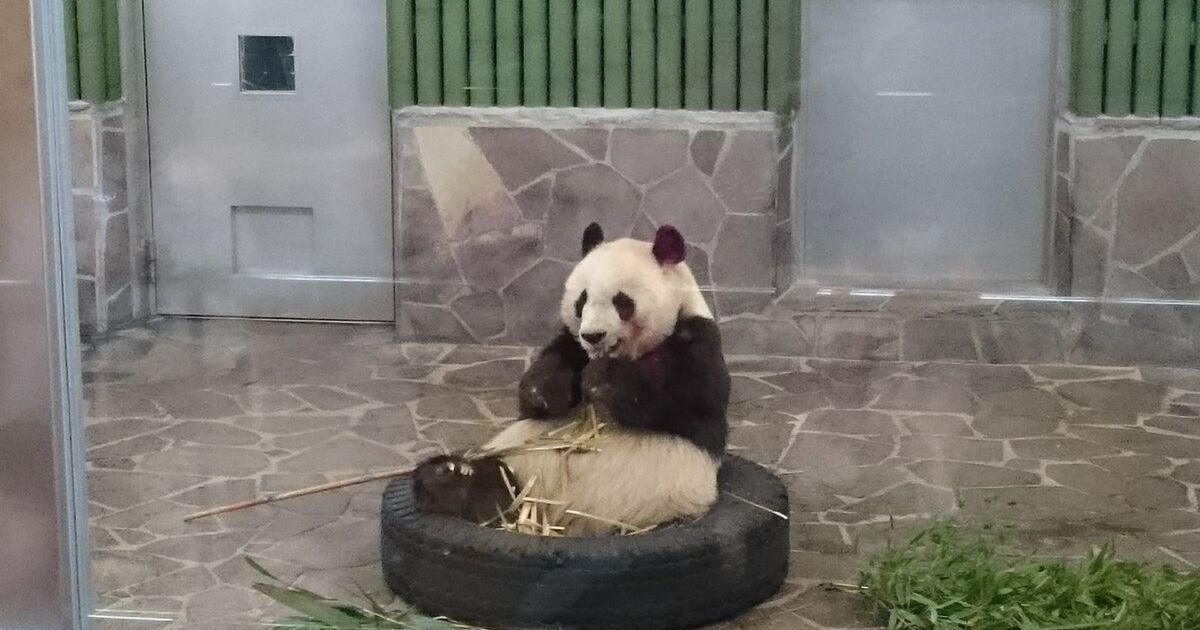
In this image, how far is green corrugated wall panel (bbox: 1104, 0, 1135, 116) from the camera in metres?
2.85

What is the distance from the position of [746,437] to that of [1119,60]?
1.07m

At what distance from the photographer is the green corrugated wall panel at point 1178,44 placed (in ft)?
9.39

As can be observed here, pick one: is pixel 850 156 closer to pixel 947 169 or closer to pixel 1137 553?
pixel 947 169

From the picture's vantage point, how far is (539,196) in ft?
9.89

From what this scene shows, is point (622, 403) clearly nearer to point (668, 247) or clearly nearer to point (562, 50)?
point (668, 247)

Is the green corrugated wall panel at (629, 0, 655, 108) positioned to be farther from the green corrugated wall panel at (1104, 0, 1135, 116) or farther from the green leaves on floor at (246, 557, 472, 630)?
the green leaves on floor at (246, 557, 472, 630)

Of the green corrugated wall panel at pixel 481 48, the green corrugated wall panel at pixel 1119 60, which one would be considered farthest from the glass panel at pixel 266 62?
the green corrugated wall panel at pixel 1119 60

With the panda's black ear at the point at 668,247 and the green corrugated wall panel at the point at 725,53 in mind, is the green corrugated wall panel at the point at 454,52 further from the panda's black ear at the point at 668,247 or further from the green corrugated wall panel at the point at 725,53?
the panda's black ear at the point at 668,247

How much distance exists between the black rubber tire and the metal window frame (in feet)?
1.67

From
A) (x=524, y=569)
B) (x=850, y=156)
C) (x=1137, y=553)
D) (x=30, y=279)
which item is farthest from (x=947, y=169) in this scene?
(x=30, y=279)

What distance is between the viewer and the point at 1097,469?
294cm

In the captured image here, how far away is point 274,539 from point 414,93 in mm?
955

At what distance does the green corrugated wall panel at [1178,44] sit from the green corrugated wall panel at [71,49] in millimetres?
2067

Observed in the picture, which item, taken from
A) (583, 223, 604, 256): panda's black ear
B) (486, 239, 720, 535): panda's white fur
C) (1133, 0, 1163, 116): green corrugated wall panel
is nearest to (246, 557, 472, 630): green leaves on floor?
(486, 239, 720, 535): panda's white fur
